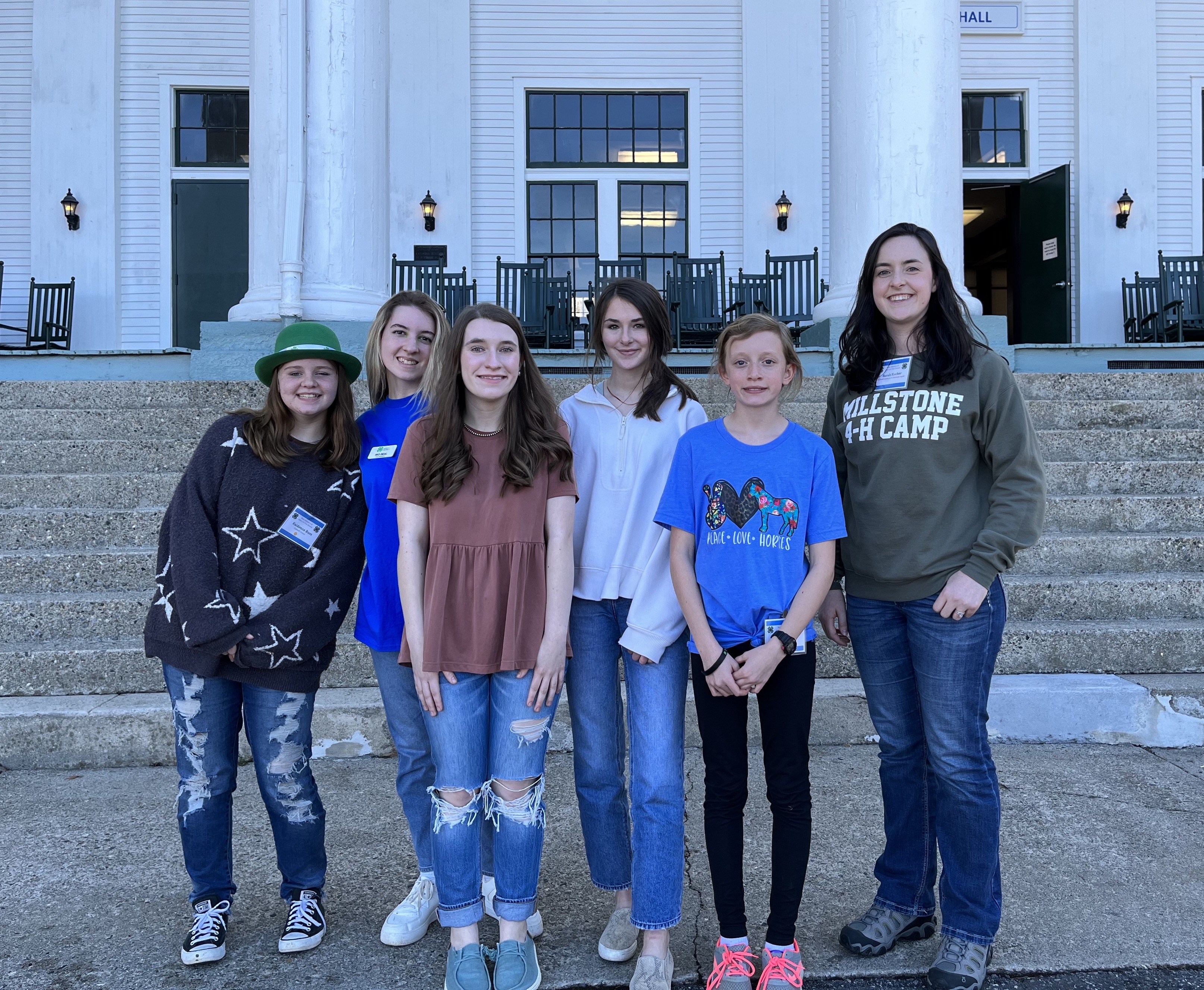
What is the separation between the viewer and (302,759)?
108 inches

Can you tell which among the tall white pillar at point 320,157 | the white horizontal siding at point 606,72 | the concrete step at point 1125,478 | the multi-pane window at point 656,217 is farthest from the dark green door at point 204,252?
the concrete step at point 1125,478

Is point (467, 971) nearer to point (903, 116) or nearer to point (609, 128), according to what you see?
point (903, 116)

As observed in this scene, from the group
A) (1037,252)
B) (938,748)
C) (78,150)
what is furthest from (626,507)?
(1037,252)

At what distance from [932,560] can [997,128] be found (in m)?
11.5

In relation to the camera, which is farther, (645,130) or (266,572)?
(645,130)

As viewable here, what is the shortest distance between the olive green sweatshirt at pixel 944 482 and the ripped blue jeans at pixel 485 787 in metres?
0.95

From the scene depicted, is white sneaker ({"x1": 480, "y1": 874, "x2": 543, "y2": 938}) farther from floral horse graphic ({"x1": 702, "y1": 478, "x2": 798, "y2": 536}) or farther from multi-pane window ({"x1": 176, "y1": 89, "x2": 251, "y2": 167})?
multi-pane window ({"x1": 176, "y1": 89, "x2": 251, "y2": 167})

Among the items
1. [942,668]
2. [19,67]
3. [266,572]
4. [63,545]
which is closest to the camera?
[942,668]

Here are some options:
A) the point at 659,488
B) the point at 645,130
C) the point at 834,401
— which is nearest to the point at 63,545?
the point at 659,488

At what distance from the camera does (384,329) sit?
279 cm

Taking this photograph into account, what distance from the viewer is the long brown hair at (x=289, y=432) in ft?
8.75

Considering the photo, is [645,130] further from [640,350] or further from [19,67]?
[640,350]

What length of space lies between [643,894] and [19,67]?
12.5m

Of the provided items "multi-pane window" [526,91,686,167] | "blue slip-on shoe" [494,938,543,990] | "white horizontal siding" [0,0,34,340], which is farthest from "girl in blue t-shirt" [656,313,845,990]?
"white horizontal siding" [0,0,34,340]
